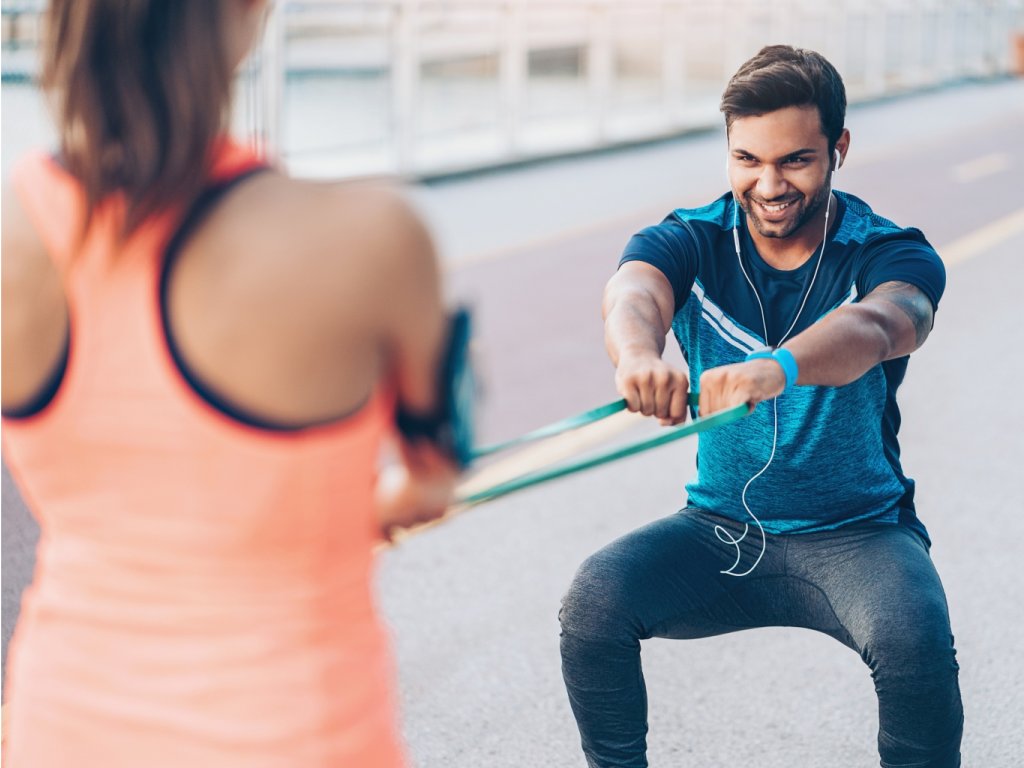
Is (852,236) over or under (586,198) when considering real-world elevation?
over

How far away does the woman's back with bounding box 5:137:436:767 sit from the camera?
137 cm

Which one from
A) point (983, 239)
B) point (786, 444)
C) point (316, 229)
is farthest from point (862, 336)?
point (983, 239)

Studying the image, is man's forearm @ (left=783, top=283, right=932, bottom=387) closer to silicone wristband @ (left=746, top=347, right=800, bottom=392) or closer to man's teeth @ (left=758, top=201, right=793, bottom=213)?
silicone wristband @ (left=746, top=347, right=800, bottom=392)

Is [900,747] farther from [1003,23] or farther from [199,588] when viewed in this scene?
[1003,23]

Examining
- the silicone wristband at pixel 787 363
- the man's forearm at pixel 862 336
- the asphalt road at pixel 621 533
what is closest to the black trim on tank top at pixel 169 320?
the asphalt road at pixel 621 533

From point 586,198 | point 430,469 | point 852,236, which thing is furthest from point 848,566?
point 586,198

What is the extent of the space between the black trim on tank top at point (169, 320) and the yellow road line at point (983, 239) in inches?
362

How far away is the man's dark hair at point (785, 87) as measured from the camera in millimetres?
2963

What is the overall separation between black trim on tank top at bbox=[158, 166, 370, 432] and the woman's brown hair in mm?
17

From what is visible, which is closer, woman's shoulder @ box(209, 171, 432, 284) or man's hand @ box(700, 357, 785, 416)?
woman's shoulder @ box(209, 171, 432, 284)

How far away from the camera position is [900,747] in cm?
263

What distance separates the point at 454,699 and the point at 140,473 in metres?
2.56

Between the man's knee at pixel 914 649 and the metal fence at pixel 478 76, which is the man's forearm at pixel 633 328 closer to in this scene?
the man's knee at pixel 914 649

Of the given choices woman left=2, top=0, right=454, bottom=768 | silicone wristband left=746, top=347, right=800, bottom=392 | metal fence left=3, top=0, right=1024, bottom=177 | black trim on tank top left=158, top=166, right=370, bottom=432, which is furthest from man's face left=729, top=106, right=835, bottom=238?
metal fence left=3, top=0, right=1024, bottom=177
